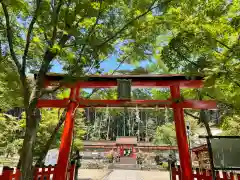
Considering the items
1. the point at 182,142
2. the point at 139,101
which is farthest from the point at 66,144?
the point at 182,142

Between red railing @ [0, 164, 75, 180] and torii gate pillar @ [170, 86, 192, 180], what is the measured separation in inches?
134

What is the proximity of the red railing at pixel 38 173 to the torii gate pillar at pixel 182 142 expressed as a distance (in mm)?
3400

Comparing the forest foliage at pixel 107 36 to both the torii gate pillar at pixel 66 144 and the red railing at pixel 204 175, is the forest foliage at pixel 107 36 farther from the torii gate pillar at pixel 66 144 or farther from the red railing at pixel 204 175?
the red railing at pixel 204 175

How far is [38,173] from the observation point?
5492 mm

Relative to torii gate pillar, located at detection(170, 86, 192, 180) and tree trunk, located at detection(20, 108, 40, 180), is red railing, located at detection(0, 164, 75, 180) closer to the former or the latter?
tree trunk, located at detection(20, 108, 40, 180)

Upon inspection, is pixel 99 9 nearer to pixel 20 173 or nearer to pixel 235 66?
pixel 235 66

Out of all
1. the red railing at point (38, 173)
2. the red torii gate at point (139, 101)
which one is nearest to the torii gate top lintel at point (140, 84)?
the red torii gate at point (139, 101)

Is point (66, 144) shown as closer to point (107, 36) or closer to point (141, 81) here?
point (141, 81)

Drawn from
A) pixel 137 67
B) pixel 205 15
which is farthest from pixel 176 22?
pixel 137 67

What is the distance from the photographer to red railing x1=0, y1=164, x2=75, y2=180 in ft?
12.9

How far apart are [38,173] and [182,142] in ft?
13.1

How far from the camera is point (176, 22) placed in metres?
4.89

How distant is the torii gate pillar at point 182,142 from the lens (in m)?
5.52

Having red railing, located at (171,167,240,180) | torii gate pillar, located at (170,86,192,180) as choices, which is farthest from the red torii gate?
red railing, located at (171,167,240,180)
